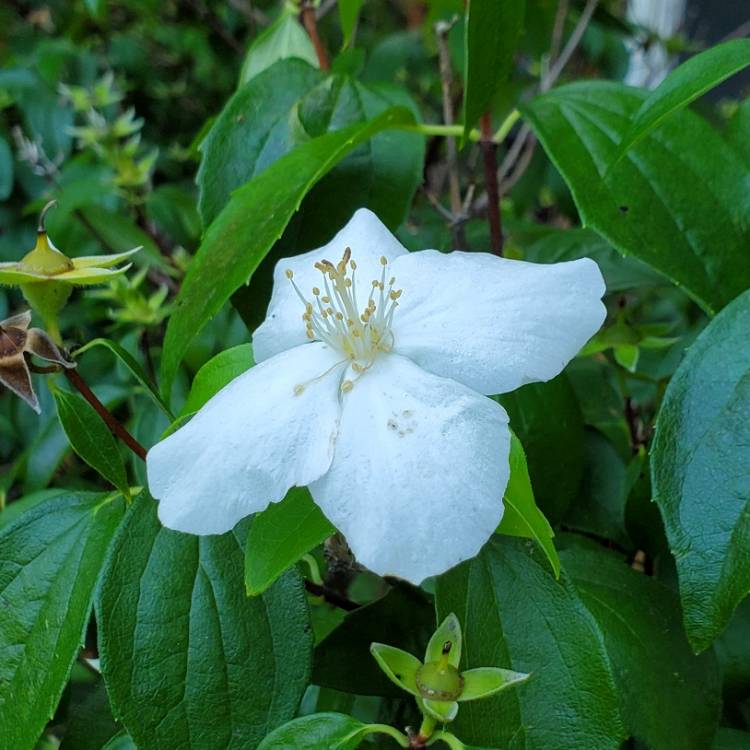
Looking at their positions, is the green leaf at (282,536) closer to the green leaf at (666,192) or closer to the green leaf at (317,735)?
the green leaf at (317,735)

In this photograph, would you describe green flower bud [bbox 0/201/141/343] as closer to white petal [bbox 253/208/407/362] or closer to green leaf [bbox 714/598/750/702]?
white petal [bbox 253/208/407/362]

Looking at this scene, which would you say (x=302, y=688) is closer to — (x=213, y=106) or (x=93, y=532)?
(x=93, y=532)

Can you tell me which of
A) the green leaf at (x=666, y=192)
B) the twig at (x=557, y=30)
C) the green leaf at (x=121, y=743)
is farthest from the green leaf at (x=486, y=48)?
the twig at (x=557, y=30)

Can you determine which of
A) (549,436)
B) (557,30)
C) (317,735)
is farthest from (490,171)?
(557,30)

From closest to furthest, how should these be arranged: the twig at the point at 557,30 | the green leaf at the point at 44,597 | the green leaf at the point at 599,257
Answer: the green leaf at the point at 44,597 → the green leaf at the point at 599,257 → the twig at the point at 557,30

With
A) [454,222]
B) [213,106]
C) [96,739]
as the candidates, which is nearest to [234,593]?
[96,739]

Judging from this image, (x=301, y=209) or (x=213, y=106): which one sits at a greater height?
(x=301, y=209)

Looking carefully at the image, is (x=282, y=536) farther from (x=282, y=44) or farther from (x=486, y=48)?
(x=282, y=44)
